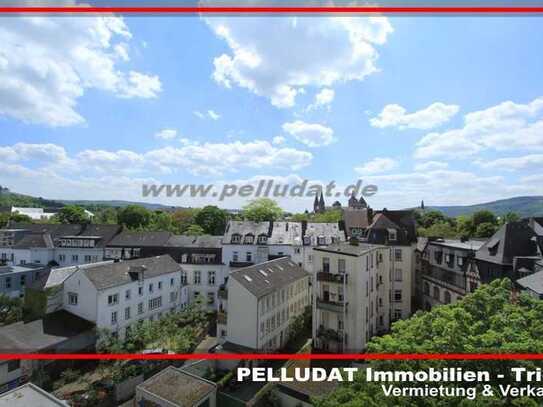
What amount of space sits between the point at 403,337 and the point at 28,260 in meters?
41.1

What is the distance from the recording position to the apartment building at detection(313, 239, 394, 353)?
64.7 ft

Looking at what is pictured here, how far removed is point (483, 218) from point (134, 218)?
61.4m

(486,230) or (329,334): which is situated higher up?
(486,230)

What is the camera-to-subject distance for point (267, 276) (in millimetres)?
23219

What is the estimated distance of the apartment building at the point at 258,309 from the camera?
787 inches

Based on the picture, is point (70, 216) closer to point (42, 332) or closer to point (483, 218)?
point (42, 332)

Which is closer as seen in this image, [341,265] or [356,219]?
[341,265]

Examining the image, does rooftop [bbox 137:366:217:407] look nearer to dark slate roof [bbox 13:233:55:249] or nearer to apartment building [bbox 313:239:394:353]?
apartment building [bbox 313:239:394:353]

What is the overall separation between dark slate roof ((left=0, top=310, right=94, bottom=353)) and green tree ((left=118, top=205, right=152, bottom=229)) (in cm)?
4067

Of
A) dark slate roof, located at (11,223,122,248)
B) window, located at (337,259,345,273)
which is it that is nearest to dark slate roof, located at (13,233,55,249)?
dark slate roof, located at (11,223,122,248)

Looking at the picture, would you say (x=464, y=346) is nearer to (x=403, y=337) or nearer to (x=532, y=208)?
(x=403, y=337)

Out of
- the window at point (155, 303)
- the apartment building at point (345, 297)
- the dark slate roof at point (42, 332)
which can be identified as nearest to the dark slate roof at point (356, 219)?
the apartment building at point (345, 297)

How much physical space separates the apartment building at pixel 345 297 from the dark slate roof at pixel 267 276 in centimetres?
331

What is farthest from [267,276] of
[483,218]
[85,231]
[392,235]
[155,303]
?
[483,218]
